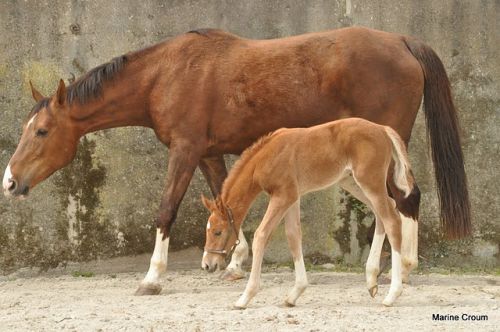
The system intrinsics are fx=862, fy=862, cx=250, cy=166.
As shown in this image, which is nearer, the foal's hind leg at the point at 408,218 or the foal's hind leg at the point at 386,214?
the foal's hind leg at the point at 386,214

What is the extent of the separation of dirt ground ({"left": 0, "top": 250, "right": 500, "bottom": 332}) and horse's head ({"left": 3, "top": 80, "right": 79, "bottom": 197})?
0.91 meters

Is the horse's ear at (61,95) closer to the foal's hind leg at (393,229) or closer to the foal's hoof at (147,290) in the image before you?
the foal's hoof at (147,290)

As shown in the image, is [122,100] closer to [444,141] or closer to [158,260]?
[158,260]

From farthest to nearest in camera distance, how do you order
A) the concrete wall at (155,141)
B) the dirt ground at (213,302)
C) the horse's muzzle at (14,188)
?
the concrete wall at (155,141) → the horse's muzzle at (14,188) → the dirt ground at (213,302)

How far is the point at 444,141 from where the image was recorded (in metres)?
7.01

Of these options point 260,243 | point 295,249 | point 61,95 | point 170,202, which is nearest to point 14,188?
point 61,95

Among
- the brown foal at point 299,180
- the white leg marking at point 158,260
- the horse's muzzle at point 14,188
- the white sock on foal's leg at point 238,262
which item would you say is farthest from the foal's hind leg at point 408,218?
the horse's muzzle at point 14,188

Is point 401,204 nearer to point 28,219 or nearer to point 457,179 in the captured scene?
point 457,179

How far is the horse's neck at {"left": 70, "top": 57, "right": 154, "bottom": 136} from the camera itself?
7.02m

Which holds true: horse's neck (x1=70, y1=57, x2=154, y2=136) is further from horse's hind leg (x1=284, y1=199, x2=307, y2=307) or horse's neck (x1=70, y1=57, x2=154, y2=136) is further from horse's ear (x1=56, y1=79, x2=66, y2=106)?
horse's hind leg (x1=284, y1=199, x2=307, y2=307)

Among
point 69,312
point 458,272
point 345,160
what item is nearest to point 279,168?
point 345,160

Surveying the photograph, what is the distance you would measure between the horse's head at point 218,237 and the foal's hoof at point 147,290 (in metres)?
1.01

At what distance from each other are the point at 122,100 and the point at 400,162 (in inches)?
95.9

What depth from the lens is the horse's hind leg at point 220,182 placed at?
7387mm
